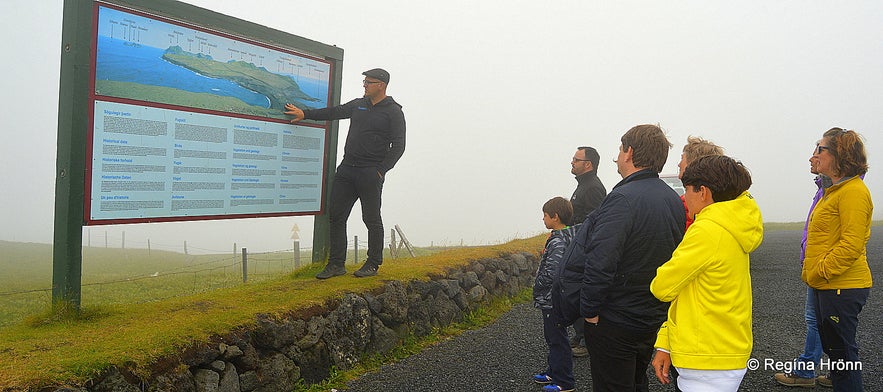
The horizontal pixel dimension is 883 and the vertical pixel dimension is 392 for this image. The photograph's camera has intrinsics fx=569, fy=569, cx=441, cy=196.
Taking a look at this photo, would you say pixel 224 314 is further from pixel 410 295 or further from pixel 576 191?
pixel 576 191

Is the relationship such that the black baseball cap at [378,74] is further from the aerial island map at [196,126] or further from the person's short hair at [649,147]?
the person's short hair at [649,147]

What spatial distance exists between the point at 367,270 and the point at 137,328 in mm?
2650

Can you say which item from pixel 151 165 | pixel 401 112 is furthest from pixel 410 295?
pixel 151 165

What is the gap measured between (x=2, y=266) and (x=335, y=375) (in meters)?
28.3

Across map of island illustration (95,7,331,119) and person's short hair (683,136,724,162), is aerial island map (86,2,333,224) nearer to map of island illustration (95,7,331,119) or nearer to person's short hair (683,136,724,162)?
map of island illustration (95,7,331,119)

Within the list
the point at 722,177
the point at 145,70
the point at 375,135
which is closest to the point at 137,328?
the point at 145,70

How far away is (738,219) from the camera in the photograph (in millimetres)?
2695

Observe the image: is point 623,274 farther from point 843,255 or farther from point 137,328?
point 137,328

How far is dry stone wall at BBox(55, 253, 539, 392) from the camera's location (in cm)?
392

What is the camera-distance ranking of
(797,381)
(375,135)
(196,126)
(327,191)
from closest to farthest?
(797,381)
(196,126)
(375,135)
(327,191)

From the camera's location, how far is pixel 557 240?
4785mm

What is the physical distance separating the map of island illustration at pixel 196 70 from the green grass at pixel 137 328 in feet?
6.23

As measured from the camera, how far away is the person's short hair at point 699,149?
460 cm

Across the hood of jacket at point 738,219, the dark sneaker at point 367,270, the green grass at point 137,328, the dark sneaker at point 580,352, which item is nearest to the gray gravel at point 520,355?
the dark sneaker at point 580,352
